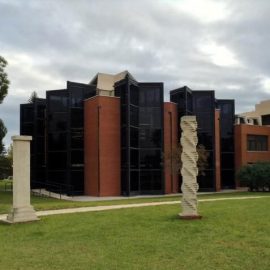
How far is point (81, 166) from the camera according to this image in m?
42.2

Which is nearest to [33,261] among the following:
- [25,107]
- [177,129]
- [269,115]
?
[177,129]

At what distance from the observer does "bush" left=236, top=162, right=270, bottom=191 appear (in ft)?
136

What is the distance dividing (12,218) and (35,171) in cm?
3288

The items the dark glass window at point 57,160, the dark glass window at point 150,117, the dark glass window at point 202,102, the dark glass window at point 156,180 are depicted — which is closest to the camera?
the dark glass window at point 156,180

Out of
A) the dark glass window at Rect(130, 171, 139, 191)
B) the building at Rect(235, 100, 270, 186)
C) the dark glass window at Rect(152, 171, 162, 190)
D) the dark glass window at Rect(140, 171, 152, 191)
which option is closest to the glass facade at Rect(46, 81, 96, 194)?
the dark glass window at Rect(130, 171, 139, 191)

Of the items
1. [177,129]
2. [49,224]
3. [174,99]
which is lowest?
[49,224]

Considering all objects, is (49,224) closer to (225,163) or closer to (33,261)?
(33,261)

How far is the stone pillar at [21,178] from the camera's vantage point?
1622cm

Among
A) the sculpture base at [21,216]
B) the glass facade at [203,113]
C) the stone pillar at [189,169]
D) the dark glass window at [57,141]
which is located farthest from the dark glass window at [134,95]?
the sculpture base at [21,216]

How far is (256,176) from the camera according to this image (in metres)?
41.9

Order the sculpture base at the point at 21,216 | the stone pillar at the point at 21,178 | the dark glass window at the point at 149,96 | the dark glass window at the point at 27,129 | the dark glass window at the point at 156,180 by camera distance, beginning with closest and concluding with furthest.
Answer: the sculpture base at the point at 21,216
the stone pillar at the point at 21,178
the dark glass window at the point at 156,180
the dark glass window at the point at 149,96
the dark glass window at the point at 27,129

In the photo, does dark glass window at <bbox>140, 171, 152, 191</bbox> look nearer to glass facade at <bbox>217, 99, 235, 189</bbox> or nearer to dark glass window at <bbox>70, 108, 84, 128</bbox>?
dark glass window at <bbox>70, 108, 84, 128</bbox>

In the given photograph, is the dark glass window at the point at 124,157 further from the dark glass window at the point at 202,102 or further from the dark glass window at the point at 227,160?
the dark glass window at the point at 227,160

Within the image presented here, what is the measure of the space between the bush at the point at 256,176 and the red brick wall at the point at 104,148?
1205 cm
